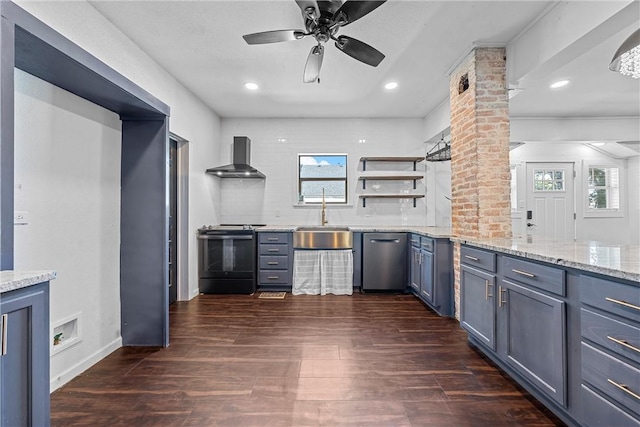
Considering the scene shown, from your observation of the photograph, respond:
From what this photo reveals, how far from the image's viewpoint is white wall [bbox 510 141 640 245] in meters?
5.39

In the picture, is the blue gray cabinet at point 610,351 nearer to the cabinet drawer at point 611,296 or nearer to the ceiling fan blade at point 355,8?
the cabinet drawer at point 611,296

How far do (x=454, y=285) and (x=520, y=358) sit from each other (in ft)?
4.38

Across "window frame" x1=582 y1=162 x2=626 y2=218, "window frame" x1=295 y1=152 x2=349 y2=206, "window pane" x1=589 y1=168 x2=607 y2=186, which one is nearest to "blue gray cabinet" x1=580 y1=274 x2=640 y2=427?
"window frame" x1=295 y1=152 x2=349 y2=206

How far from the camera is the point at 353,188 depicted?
4.84m

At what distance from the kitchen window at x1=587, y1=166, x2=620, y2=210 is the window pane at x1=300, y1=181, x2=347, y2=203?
4.75 metres

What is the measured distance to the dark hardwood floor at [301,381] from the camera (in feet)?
5.41

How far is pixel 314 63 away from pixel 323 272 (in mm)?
2646

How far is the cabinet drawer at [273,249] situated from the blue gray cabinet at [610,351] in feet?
10.7

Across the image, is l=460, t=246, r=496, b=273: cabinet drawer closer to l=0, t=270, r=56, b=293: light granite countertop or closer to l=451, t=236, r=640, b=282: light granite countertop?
l=451, t=236, r=640, b=282: light granite countertop

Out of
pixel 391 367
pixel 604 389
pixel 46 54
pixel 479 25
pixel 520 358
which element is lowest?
pixel 391 367

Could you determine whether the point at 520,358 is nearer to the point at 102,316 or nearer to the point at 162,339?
the point at 162,339

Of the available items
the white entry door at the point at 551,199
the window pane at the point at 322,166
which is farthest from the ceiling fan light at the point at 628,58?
the white entry door at the point at 551,199

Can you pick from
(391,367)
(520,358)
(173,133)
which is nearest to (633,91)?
(520,358)

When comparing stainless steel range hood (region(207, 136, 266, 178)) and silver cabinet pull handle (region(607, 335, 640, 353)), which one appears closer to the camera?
silver cabinet pull handle (region(607, 335, 640, 353))
